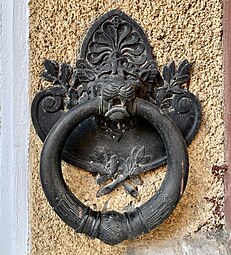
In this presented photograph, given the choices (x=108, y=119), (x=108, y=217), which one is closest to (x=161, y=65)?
(x=108, y=119)

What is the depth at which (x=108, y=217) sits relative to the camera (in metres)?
0.57

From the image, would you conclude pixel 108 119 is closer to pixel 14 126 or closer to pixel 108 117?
pixel 108 117

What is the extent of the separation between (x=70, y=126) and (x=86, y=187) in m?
0.11

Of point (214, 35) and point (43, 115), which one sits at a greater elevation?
point (214, 35)

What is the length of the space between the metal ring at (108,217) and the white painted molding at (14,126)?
0.07 metres

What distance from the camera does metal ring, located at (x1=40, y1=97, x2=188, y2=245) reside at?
56cm

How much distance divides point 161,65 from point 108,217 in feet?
0.73

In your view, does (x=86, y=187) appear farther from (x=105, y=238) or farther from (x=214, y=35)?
(x=214, y=35)

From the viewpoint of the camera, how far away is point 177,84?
61 cm

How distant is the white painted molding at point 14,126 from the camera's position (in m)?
0.60

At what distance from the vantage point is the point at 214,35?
0.61 meters

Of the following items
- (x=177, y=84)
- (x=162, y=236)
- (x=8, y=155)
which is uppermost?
(x=177, y=84)

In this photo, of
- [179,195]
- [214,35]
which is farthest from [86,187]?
[214,35]

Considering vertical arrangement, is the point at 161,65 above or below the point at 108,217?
above
